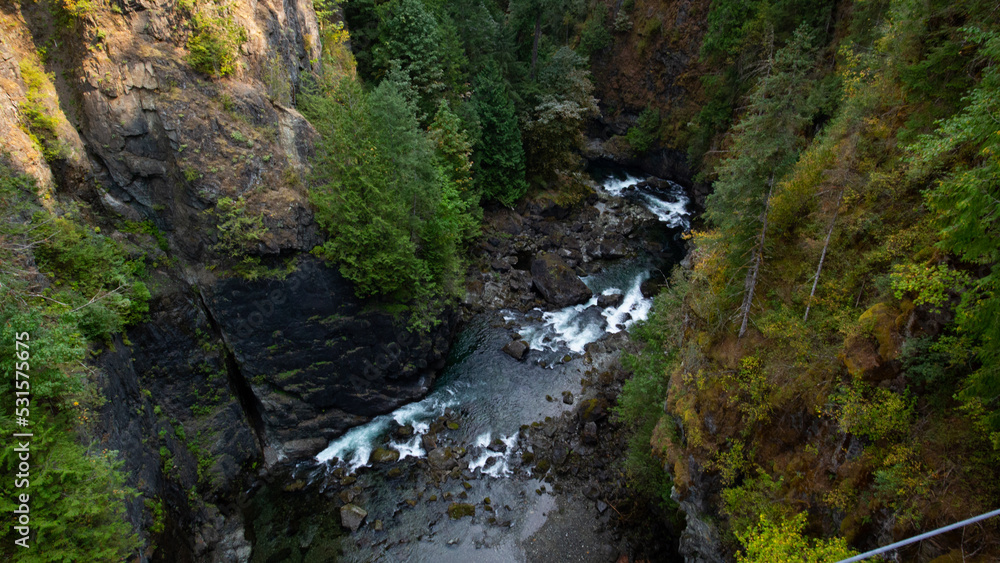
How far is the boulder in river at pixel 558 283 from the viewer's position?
30.7m

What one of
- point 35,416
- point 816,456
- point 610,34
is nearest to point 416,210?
point 35,416

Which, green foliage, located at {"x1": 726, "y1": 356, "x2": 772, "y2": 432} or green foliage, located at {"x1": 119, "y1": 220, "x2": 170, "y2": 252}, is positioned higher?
green foliage, located at {"x1": 119, "y1": 220, "x2": 170, "y2": 252}

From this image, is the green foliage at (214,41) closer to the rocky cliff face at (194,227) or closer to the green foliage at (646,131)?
the rocky cliff face at (194,227)

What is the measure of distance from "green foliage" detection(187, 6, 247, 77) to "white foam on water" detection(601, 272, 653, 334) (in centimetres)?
2531

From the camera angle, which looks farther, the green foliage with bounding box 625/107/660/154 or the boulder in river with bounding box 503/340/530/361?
the green foliage with bounding box 625/107/660/154

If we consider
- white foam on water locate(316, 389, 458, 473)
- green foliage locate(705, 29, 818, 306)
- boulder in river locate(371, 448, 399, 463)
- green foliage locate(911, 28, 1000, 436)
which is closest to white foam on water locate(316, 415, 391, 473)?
white foam on water locate(316, 389, 458, 473)

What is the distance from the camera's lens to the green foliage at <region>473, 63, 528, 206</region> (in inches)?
1366

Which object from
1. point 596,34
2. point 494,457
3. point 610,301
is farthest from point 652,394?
point 596,34

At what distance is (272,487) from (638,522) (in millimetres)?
16716

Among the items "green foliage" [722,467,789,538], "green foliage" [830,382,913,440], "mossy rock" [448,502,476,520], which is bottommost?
"mossy rock" [448,502,476,520]

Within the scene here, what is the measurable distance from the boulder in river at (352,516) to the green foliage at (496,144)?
23.6 meters

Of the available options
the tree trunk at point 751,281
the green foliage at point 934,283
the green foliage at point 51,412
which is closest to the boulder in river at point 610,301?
the tree trunk at point 751,281

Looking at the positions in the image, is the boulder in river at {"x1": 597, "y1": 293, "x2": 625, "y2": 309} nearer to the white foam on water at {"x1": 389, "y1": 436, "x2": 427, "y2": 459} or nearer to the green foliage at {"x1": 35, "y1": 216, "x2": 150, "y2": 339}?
the white foam on water at {"x1": 389, "y1": 436, "x2": 427, "y2": 459}

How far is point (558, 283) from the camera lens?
1222 inches
